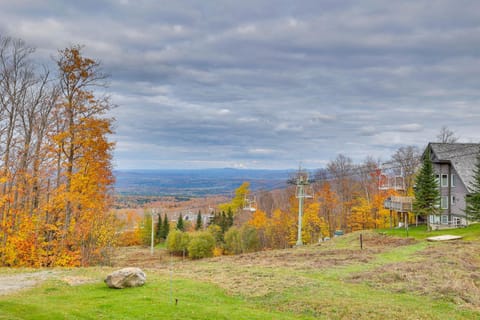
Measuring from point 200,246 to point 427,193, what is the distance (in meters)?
27.9

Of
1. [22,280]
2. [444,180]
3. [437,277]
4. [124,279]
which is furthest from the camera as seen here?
[444,180]

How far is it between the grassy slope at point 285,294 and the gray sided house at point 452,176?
20572 mm

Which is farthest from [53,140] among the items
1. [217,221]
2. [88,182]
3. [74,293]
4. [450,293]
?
[217,221]

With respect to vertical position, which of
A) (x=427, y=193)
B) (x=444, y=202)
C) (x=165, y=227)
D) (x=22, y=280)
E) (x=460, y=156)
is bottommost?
(x=165, y=227)

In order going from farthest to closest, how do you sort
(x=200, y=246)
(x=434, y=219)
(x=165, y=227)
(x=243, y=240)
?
(x=165, y=227), (x=243, y=240), (x=200, y=246), (x=434, y=219)

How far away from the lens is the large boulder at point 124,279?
1320 centimetres

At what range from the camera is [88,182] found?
849 inches

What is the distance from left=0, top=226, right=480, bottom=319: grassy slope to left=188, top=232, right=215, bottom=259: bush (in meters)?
30.4

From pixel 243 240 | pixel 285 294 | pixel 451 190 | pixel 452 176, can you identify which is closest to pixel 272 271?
pixel 285 294

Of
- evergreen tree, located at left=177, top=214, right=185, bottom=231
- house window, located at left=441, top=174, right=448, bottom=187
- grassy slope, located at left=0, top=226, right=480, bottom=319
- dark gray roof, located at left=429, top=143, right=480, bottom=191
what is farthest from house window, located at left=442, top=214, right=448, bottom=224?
evergreen tree, located at left=177, top=214, right=185, bottom=231

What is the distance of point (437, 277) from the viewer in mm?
15461

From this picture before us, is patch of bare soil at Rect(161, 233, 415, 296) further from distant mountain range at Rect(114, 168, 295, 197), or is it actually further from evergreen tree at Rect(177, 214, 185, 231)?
evergreen tree at Rect(177, 214, 185, 231)

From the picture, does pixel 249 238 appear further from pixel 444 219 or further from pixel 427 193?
pixel 427 193

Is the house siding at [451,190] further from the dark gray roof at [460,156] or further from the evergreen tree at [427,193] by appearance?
the evergreen tree at [427,193]
